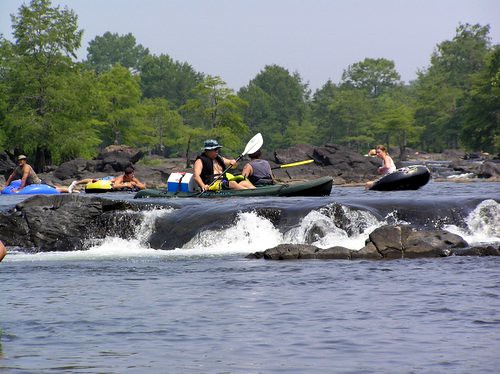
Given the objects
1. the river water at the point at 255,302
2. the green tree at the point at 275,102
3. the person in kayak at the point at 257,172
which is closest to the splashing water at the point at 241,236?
the river water at the point at 255,302

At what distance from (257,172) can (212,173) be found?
3.27ft

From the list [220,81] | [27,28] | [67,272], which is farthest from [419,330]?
[220,81]

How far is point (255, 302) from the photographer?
10344 millimetres

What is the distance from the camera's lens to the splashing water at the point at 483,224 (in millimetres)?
16952

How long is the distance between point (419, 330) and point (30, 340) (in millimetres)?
3239

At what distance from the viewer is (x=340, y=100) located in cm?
11388

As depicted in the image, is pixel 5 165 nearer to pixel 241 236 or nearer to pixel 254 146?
pixel 254 146

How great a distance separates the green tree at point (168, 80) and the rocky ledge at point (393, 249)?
122 meters

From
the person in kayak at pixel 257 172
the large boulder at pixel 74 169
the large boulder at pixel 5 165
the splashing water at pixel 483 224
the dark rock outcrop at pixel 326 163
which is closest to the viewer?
the splashing water at pixel 483 224

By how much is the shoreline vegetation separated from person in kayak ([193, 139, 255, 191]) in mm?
24238

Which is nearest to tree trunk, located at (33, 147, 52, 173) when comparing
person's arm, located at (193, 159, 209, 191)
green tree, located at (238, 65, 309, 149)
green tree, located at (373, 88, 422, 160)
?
person's arm, located at (193, 159, 209, 191)

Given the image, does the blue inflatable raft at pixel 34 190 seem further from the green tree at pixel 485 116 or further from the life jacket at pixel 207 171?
the green tree at pixel 485 116

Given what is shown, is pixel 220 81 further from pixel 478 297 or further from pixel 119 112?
pixel 478 297

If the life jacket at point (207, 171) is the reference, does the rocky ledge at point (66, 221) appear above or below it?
below
